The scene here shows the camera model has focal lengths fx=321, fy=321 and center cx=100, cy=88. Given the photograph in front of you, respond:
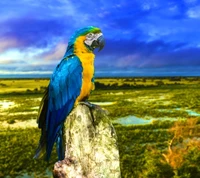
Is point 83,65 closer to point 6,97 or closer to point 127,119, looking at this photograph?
point 127,119

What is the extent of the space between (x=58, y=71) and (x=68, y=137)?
67cm

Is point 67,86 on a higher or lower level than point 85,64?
lower

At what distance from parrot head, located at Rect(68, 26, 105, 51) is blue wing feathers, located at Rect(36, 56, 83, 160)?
151mm

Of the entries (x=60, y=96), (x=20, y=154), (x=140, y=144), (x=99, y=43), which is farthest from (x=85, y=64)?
(x=140, y=144)

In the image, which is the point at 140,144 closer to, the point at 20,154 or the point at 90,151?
the point at 20,154

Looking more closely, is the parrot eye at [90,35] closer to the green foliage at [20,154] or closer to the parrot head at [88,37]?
the parrot head at [88,37]

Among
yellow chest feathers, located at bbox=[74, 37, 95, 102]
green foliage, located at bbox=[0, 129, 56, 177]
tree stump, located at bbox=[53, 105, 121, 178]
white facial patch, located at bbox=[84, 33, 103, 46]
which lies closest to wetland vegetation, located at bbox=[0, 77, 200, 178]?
green foliage, located at bbox=[0, 129, 56, 177]

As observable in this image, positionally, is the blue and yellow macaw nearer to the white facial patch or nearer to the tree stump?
the white facial patch

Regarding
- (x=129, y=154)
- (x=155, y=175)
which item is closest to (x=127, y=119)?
Result: (x=129, y=154)

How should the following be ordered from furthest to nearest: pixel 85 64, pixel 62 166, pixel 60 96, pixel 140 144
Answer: pixel 140 144 < pixel 85 64 < pixel 60 96 < pixel 62 166

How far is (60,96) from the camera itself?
2.56 m

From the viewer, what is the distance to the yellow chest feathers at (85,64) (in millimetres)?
2711

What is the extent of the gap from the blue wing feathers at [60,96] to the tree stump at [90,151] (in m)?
0.20

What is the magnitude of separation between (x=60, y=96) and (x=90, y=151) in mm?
671
